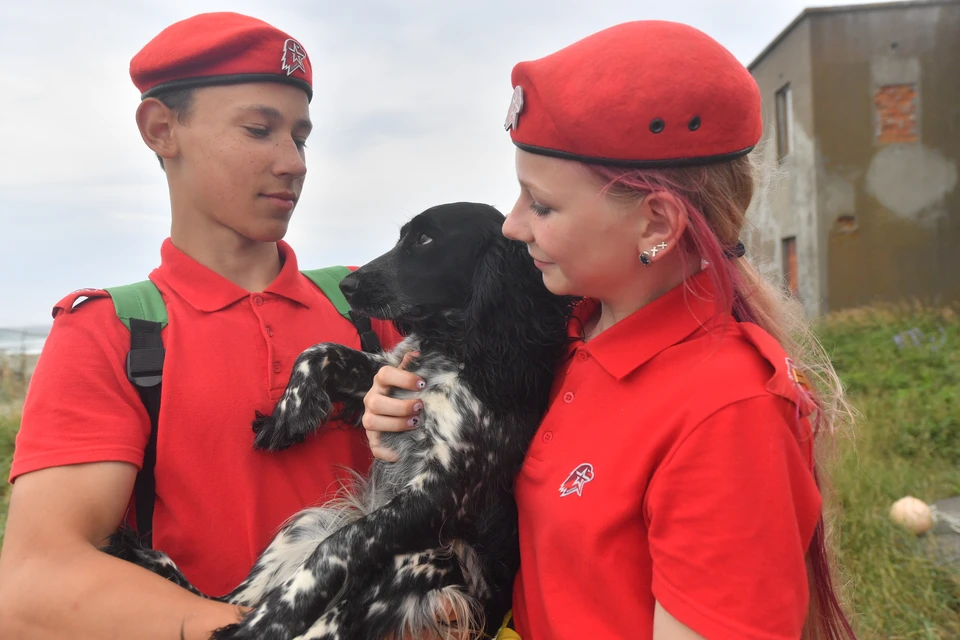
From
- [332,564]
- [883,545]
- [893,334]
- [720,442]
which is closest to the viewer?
[720,442]

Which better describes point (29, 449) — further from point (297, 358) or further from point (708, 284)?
point (708, 284)

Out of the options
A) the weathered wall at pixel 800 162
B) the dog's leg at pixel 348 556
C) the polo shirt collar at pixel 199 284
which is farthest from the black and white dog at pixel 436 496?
the weathered wall at pixel 800 162

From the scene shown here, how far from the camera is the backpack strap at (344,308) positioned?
238 cm

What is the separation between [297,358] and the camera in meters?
2.13

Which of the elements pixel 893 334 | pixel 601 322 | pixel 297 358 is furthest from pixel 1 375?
pixel 893 334

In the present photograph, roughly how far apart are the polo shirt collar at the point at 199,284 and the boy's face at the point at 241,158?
118 millimetres

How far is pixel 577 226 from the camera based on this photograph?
155 cm

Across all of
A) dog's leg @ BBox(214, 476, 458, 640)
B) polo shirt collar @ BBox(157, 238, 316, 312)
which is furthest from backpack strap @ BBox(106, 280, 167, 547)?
dog's leg @ BBox(214, 476, 458, 640)

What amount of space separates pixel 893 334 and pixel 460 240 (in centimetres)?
1078

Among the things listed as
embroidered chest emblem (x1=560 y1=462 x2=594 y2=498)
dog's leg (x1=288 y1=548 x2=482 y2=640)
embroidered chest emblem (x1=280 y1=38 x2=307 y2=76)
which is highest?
embroidered chest emblem (x1=280 y1=38 x2=307 y2=76)

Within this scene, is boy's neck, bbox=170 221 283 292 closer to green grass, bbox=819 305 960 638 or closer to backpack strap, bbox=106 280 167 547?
backpack strap, bbox=106 280 167 547

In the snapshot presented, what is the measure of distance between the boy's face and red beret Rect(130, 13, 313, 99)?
0.03 metres

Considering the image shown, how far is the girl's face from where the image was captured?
154 centimetres

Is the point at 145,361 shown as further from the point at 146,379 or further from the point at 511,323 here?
the point at 511,323
